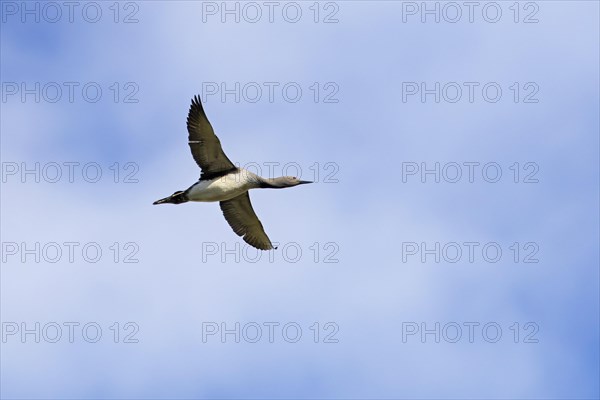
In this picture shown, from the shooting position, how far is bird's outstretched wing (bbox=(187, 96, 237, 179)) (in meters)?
54.2

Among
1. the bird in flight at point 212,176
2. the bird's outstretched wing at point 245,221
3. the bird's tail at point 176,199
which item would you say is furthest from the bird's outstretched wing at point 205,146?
the bird's outstretched wing at point 245,221

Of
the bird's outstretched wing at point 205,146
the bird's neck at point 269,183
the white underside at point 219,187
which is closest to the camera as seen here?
the bird's outstretched wing at point 205,146

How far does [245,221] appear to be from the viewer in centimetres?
5881

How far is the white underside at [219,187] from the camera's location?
182 ft

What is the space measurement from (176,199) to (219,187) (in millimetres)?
1741

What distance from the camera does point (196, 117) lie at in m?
54.2

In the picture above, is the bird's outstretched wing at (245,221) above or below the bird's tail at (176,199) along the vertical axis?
A: below

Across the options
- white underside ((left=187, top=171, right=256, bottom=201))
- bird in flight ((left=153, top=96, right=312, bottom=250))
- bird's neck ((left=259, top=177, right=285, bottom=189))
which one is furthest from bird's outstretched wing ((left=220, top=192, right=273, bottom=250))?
white underside ((left=187, top=171, right=256, bottom=201))

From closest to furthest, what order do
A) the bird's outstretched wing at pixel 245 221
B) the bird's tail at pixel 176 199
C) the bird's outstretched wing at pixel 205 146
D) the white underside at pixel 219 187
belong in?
the bird's outstretched wing at pixel 205 146 < the white underside at pixel 219 187 < the bird's tail at pixel 176 199 < the bird's outstretched wing at pixel 245 221

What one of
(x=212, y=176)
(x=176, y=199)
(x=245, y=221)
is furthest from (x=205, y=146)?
(x=245, y=221)

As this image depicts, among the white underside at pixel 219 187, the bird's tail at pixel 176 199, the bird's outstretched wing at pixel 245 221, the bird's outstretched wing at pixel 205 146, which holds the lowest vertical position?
the bird's outstretched wing at pixel 245 221

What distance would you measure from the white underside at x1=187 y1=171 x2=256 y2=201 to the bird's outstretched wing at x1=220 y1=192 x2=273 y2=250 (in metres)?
1.83

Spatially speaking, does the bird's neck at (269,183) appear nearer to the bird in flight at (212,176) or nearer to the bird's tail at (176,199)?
the bird in flight at (212,176)

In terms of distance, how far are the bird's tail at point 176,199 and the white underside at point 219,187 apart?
0.25m
